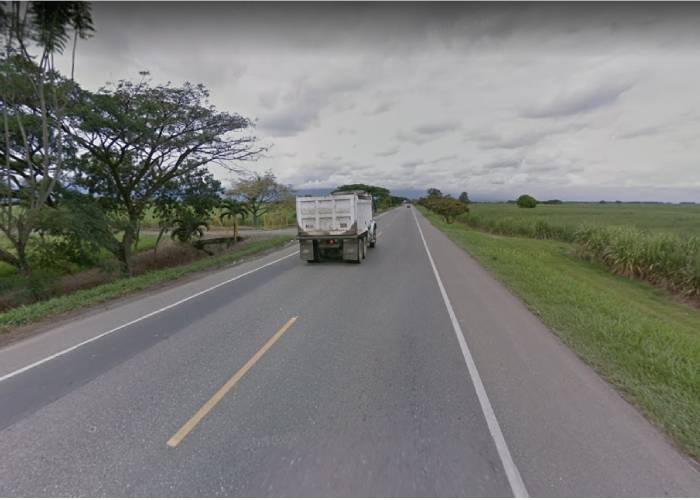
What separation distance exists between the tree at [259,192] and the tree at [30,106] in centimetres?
1724

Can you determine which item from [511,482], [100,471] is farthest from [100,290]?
[511,482]

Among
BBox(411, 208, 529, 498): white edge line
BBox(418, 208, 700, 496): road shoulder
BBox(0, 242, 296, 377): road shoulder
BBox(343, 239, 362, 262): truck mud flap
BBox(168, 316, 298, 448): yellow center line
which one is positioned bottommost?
BBox(0, 242, 296, 377): road shoulder

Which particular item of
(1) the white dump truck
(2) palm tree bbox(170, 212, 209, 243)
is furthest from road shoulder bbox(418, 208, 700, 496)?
(2) palm tree bbox(170, 212, 209, 243)

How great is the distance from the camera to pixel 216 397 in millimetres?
3330

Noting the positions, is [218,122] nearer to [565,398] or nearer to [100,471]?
[100,471]

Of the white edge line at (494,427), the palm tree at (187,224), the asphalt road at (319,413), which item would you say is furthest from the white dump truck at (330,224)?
the palm tree at (187,224)

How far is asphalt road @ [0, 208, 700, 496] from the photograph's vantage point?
2.30 meters

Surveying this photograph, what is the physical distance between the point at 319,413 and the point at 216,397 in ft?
3.90

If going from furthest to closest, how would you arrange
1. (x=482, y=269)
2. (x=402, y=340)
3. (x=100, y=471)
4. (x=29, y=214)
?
1. (x=482, y=269)
2. (x=29, y=214)
3. (x=402, y=340)
4. (x=100, y=471)

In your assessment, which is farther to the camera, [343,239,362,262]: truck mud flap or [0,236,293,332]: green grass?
[343,239,362,262]: truck mud flap

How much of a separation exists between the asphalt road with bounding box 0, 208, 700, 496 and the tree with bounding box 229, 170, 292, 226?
24.3m

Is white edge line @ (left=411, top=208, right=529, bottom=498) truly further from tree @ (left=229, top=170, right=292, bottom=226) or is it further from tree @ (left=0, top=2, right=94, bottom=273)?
tree @ (left=229, top=170, right=292, bottom=226)

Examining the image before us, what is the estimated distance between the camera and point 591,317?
5.62 meters

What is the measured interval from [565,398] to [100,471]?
14.3 feet
